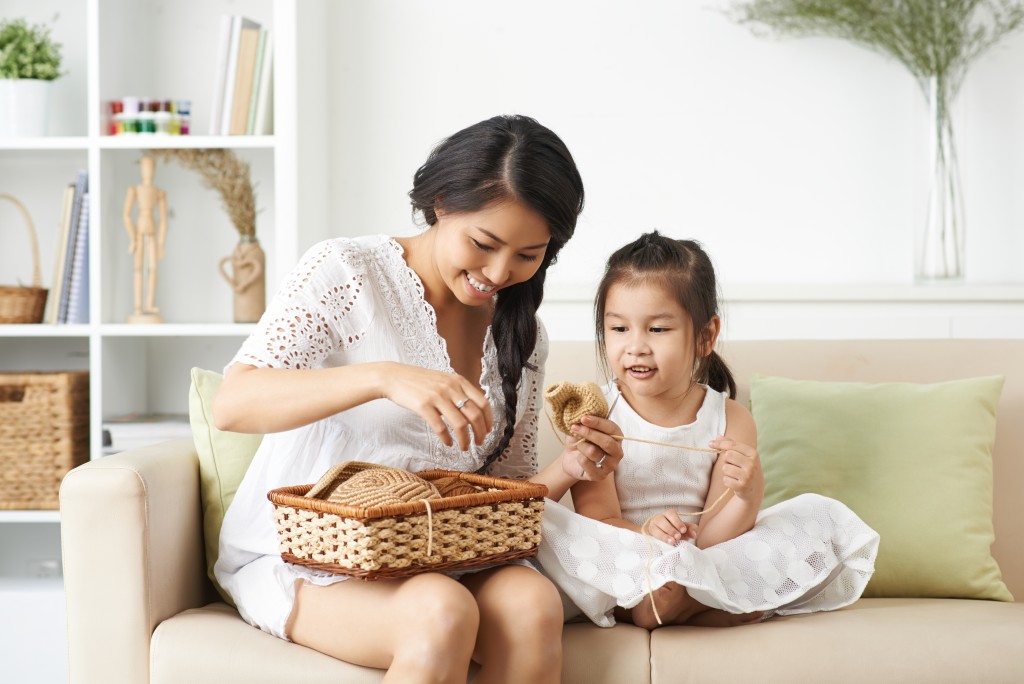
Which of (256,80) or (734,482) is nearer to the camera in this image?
(734,482)

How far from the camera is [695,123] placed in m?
2.72

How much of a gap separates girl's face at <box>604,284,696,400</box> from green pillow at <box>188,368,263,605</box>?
67 centimetres

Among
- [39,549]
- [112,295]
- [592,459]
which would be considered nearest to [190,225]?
[112,295]

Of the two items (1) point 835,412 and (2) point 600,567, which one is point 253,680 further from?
(1) point 835,412

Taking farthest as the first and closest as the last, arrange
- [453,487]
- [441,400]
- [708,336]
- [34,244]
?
[34,244]
[708,336]
[453,487]
[441,400]

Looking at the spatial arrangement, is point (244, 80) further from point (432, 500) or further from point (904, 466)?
point (904, 466)

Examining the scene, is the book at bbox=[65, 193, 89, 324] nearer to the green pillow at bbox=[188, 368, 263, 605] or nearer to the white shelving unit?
the white shelving unit

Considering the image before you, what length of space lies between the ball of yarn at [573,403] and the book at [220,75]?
148 centimetres

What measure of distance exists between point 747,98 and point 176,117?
148cm

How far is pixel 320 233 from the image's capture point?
9.06 feet

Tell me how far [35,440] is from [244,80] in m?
1.06

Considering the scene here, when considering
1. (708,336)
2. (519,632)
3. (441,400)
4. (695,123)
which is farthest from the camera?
(695,123)

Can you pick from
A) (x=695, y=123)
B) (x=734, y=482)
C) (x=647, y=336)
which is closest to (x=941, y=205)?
(x=695, y=123)

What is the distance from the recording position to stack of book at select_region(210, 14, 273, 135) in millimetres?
2631
